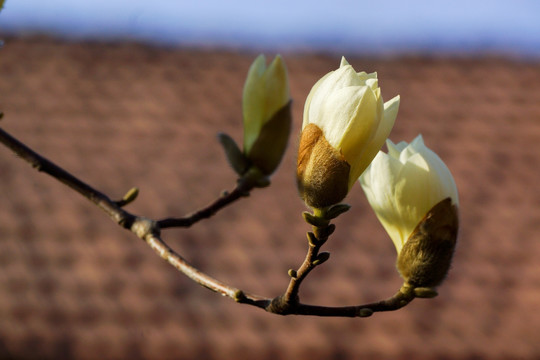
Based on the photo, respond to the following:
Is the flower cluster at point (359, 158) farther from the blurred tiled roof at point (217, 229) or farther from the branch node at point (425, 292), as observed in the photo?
the blurred tiled roof at point (217, 229)

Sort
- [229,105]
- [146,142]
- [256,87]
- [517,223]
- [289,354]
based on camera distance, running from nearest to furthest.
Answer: [256,87] → [289,354] → [517,223] → [146,142] → [229,105]

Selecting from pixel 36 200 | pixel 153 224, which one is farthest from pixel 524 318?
pixel 153 224

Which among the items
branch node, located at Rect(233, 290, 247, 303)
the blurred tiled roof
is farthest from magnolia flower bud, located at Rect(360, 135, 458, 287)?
the blurred tiled roof

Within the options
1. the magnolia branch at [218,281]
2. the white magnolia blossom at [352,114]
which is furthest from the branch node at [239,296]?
the white magnolia blossom at [352,114]

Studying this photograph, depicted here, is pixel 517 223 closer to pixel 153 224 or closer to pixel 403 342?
pixel 403 342

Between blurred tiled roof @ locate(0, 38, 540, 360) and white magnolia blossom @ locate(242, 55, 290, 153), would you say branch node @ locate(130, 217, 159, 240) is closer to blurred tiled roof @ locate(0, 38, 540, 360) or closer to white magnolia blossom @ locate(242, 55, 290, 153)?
white magnolia blossom @ locate(242, 55, 290, 153)
